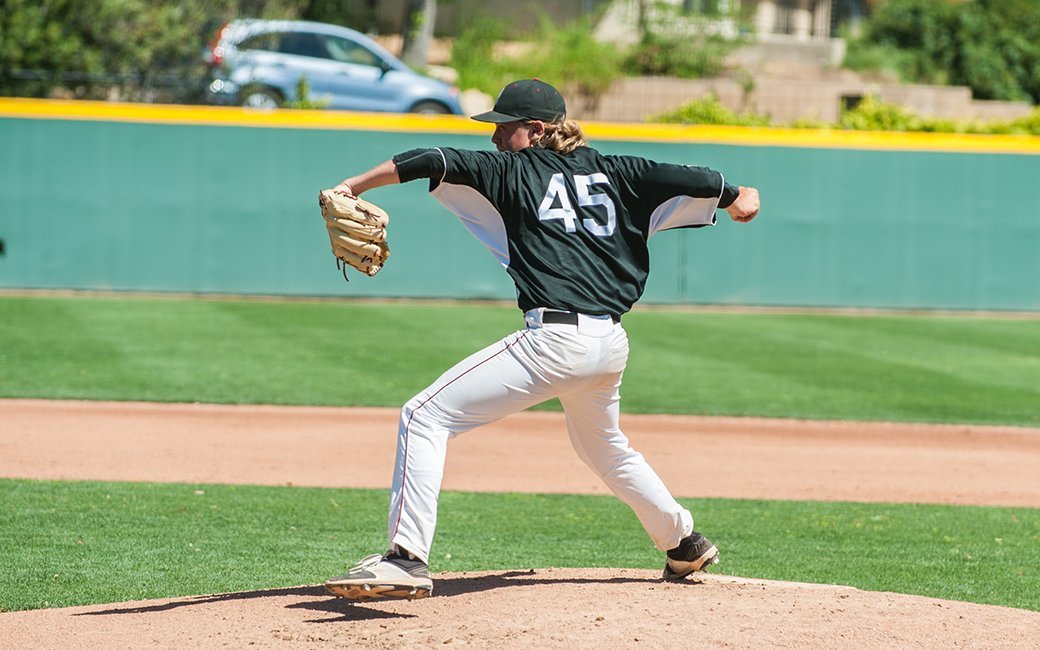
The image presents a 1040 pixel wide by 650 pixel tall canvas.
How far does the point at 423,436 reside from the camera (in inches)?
174

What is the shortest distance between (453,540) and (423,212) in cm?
1172

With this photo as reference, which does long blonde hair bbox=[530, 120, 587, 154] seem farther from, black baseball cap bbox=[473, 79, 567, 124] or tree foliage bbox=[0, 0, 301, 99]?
tree foliage bbox=[0, 0, 301, 99]

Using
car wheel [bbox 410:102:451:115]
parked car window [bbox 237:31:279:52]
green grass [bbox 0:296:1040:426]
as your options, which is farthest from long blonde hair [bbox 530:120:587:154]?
car wheel [bbox 410:102:451:115]

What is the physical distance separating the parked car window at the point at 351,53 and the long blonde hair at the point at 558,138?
17.2 m

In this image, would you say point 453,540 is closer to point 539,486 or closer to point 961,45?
point 539,486

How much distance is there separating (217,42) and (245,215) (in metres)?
4.27

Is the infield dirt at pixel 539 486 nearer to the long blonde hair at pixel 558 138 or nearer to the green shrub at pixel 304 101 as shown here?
the long blonde hair at pixel 558 138

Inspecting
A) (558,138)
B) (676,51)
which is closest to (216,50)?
(676,51)

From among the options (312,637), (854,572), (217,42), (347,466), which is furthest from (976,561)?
(217,42)

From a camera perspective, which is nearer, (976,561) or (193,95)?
(976,561)

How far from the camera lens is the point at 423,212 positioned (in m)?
17.7

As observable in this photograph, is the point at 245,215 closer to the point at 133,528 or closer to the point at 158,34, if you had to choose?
the point at 158,34

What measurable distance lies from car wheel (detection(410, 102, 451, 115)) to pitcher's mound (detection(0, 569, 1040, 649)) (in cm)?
1704

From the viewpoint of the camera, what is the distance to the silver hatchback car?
20797 millimetres
